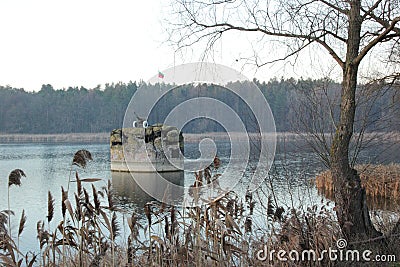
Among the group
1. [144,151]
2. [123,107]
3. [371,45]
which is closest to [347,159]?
[371,45]

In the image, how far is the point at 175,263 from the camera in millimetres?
3881

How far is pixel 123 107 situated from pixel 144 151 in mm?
31569

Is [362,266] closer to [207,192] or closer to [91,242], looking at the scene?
[207,192]

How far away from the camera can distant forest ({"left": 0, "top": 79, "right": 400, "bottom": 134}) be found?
5664 millimetres

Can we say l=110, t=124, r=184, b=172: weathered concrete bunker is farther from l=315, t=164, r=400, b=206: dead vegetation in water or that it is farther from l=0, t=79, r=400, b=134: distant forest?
l=315, t=164, r=400, b=206: dead vegetation in water

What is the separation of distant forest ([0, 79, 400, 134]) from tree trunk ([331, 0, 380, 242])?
837mm

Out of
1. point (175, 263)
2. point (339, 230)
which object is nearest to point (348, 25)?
point (339, 230)

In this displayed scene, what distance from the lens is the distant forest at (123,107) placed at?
5.66m

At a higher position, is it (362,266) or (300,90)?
(300,90)

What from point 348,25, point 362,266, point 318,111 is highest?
point 348,25

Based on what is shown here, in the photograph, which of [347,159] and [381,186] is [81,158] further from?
[381,186]

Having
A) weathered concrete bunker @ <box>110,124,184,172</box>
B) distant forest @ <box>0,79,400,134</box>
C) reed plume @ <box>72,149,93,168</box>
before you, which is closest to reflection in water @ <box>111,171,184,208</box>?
weathered concrete bunker @ <box>110,124,184,172</box>

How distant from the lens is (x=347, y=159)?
4.57m

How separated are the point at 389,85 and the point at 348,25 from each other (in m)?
1.07
